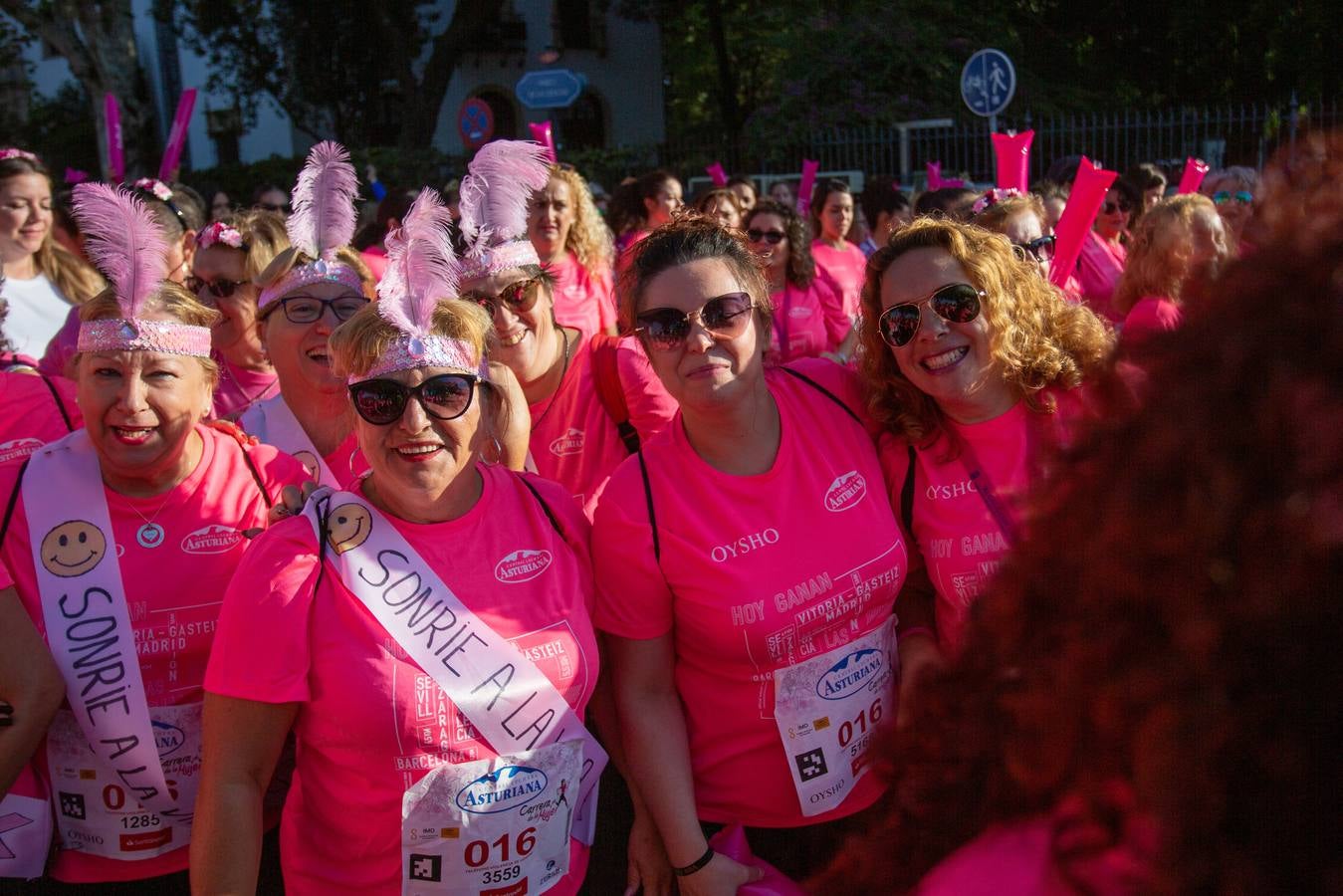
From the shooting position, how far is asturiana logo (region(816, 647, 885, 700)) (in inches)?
98.7

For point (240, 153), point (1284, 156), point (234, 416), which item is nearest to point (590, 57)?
point (240, 153)

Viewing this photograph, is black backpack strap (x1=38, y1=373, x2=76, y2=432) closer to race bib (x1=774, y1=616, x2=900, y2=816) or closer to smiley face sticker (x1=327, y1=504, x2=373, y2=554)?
smiley face sticker (x1=327, y1=504, x2=373, y2=554)

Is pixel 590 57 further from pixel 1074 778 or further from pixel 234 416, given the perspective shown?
pixel 1074 778

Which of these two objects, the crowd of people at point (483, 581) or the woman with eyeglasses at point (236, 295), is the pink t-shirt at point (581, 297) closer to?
the woman with eyeglasses at point (236, 295)

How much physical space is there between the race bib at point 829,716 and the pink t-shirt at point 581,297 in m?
3.03


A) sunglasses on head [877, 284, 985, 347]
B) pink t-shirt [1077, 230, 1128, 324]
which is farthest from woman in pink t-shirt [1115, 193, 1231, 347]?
sunglasses on head [877, 284, 985, 347]

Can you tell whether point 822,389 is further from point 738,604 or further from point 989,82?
point 989,82

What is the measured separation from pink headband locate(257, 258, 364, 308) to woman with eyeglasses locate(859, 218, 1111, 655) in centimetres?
174

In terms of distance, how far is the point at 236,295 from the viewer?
163 inches

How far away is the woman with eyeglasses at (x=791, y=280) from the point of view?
6348 mm

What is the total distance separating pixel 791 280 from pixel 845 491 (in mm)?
4204

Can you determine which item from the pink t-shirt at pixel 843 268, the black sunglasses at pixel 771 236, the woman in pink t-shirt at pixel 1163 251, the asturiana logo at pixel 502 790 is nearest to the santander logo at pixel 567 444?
the asturiana logo at pixel 502 790

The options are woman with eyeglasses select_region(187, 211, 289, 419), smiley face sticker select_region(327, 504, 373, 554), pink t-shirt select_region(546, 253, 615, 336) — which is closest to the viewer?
smiley face sticker select_region(327, 504, 373, 554)

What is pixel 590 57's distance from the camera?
33.1m
